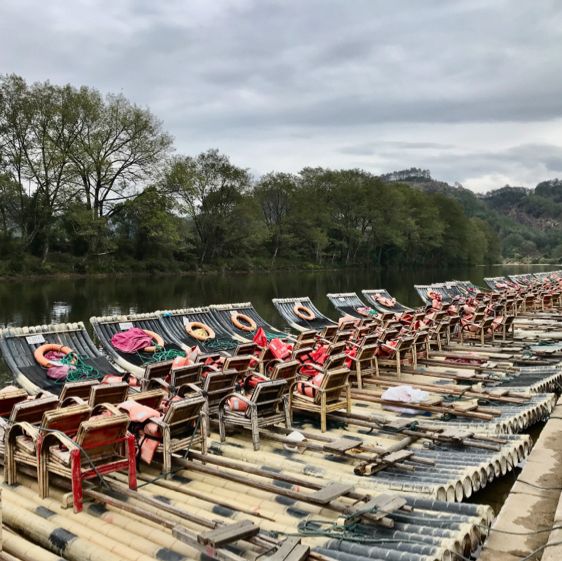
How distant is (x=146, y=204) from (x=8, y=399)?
156 feet

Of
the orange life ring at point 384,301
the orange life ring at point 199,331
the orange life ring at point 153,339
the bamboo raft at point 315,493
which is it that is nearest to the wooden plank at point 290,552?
the bamboo raft at point 315,493

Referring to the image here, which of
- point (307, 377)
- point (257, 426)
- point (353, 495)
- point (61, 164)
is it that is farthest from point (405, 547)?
point (61, 164)

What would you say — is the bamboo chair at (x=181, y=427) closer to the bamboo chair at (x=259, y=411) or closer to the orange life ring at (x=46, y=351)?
the bamboo chair at (x=259, y=411)

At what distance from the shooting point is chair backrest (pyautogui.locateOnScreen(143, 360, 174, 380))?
9703 millimetres

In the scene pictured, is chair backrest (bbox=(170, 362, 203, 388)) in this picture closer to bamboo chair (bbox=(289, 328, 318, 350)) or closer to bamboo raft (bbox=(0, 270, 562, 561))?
bamboo raft (bbox=(0, 270, 562, 561))

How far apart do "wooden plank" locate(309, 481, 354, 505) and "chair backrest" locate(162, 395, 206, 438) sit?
6.06 ft

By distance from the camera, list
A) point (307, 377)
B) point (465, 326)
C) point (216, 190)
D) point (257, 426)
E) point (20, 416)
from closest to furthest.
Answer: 1. point (20, 416)
2. point (257, 426)
3. point (307, 377)
4. point (465, 326)
5. point (216, 190)

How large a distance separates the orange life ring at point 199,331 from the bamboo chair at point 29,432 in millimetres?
10225

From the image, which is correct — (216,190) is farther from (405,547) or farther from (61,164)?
(405,547)

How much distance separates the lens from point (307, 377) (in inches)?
419

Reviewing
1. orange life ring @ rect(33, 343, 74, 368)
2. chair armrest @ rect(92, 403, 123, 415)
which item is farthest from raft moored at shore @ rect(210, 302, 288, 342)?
chair armrest @ rect(92, 403, 123, 415)

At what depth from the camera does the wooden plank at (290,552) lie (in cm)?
464

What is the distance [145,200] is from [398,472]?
49.5 meters

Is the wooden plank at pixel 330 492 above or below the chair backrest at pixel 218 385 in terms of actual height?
below
